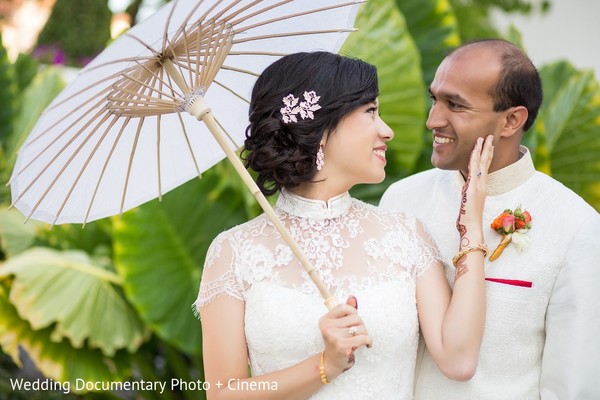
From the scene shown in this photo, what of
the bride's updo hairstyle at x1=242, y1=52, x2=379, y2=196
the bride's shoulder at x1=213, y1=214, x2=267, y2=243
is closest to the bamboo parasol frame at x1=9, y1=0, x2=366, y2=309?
the bride's updo hairstyle at x1=242, y1=52, x2=379, y2=196

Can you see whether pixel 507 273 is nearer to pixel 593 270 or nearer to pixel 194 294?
pixel 593 270

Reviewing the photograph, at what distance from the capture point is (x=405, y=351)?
274cm

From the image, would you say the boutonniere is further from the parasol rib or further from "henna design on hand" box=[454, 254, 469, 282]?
the parasol rib

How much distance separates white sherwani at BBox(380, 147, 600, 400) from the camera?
2684 millimetres

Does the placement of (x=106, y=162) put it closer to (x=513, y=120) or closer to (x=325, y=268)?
(x=325, y=268)

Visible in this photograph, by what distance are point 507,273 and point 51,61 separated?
28.2ft

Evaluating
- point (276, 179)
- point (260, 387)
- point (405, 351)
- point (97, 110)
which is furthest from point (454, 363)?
point (97, 110)

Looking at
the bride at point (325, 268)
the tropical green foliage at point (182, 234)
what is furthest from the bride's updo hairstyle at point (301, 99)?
the tropical green foliage at point (182, 234)

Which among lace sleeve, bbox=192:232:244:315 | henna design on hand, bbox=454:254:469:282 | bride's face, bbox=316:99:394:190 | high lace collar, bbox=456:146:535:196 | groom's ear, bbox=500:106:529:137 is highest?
bride's face, bbox=316:99:394:190

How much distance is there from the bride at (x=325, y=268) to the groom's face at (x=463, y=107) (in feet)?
0.32

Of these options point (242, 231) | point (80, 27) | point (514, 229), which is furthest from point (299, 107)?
point (80, 27)

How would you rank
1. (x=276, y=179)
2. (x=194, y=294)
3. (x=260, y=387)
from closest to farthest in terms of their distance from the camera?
(x=260, y=387) → (x=276, y=179) → (x=194, y=294)

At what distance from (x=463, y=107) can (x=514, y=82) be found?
0.61 feet

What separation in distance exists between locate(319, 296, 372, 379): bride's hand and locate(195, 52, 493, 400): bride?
7.3 inches
